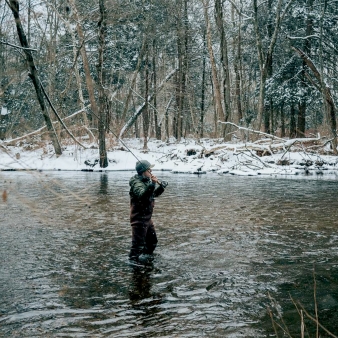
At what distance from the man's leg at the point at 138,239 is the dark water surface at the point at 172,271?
0.92 feet

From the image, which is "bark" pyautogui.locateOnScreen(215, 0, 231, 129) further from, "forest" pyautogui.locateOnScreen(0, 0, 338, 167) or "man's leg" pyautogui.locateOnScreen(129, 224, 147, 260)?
"man's leg" pyautogui.locateOnScreen(129, 224, 147, 260)

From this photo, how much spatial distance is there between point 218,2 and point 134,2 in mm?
6746

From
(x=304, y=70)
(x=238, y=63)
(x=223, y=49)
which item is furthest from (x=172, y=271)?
(x=238, y=63)

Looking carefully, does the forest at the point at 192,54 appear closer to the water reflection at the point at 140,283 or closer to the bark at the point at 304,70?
the bark at the point at 304,70

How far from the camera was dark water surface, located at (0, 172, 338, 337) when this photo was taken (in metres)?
4.55

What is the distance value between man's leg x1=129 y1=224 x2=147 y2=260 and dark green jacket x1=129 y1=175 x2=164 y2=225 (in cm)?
8

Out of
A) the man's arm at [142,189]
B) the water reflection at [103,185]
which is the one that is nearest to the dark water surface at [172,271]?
the man's arm at [142,189]

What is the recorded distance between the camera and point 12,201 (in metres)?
14.3

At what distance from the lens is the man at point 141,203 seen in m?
6.68

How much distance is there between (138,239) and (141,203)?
561 millimetres

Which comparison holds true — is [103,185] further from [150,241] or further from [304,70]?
[304,70]

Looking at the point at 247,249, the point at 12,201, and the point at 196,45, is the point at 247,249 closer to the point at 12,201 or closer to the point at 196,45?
the point at 12,201

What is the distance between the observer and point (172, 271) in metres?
6.34

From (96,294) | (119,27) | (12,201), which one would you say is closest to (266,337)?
(96,294)
